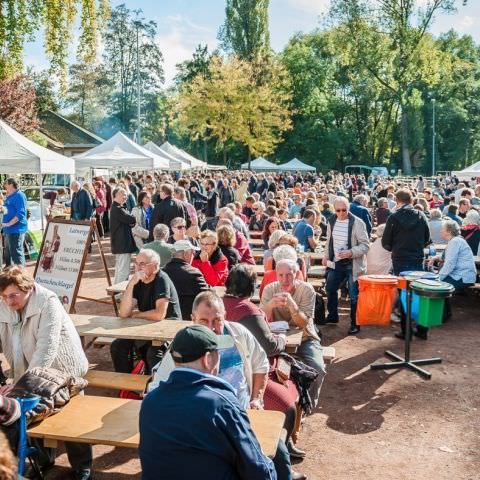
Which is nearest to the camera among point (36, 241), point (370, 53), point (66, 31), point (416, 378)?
point (416, 378)

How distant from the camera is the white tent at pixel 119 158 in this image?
18438mm

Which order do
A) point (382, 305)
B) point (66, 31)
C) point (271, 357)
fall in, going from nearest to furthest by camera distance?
point (271, 357) < point (382, 305) < point (66, 31)

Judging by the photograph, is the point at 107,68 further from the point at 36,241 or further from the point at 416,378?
the point at 416,378

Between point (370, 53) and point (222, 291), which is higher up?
point (370, 53)

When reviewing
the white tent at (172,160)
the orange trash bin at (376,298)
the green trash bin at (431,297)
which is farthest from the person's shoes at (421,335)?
the white tent at (172,160)

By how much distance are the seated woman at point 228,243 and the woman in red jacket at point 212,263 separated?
0.85 ft

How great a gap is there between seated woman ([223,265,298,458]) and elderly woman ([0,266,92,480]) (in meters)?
1.20

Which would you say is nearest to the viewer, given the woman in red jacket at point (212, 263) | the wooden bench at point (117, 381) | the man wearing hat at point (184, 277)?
the wooden bench at point (117, 381)

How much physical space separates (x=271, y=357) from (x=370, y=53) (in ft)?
136

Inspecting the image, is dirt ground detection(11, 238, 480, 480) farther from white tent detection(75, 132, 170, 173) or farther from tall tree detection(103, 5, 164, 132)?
tall tree detection(103, 5, 164, 132)

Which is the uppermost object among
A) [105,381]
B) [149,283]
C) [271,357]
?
[149,283]

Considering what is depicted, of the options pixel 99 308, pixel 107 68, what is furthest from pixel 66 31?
pixel 107 68

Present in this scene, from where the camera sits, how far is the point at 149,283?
5379mm

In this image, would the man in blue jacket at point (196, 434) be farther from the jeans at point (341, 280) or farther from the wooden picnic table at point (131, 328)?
the jeans at point (341, 280)
